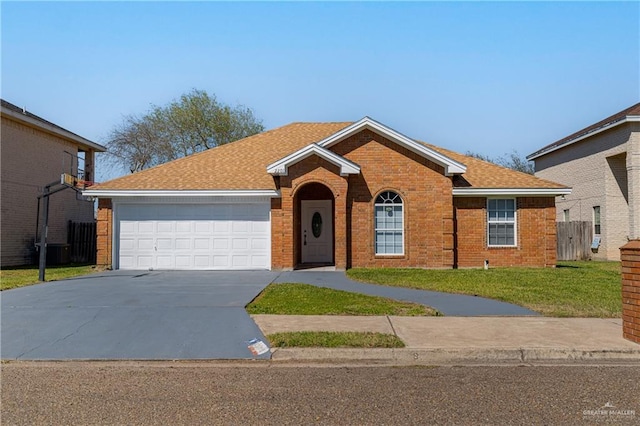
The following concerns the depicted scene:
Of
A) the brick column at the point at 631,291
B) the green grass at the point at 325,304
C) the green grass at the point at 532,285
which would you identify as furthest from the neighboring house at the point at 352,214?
the brick column at the point at 631,291

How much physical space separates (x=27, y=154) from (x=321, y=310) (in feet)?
59.7

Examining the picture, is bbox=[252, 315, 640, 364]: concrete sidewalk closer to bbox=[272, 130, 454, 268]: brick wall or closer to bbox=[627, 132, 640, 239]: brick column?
bbox=[272, 130, 454, 268]: brick wall

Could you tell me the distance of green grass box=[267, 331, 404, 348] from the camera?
7766mm

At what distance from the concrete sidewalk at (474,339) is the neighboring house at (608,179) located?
16.9 meters

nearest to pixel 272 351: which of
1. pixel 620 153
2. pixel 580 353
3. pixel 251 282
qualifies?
pixel 580 353

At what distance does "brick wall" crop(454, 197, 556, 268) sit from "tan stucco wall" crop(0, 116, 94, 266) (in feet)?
58.7

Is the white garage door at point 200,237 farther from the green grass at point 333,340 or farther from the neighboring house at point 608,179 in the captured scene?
the neighboring house at point 608,179

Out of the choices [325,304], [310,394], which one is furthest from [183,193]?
[310,394]

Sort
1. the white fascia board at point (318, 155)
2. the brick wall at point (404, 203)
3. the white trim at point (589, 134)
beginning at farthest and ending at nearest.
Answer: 1. the white trim at point (589, 134)
2. the brick wall at point (404, 203)
3. the white fascia board at point (318, 155)

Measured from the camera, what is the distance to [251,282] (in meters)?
14.6

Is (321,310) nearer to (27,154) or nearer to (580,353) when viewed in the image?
(580,353)

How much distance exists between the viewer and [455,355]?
24.7 feet

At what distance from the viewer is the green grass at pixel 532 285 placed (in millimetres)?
10781

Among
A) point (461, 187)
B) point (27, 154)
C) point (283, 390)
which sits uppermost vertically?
point (27, 154)
